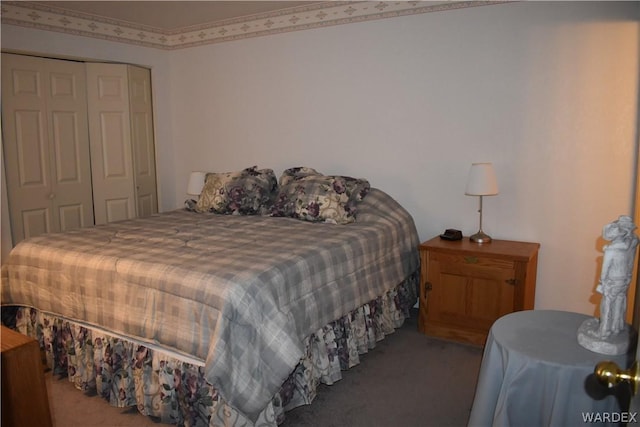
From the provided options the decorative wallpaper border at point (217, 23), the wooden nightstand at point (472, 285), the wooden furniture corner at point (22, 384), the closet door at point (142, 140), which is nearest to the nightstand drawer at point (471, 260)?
the wooden nightstand at point (472, 285)

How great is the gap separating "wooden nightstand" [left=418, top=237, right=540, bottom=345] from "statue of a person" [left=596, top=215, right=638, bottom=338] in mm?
1388

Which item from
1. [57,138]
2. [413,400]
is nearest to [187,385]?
[413,400]

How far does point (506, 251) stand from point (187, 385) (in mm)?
1972

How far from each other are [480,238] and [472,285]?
36cm

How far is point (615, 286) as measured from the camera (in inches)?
57.2

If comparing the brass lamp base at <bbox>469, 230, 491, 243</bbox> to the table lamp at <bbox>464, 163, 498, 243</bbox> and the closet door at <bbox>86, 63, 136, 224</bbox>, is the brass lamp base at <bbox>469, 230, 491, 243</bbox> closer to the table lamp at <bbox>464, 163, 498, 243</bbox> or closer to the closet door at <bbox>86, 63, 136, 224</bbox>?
the table lamp at <bbox>464, 163, 498, 243</bbox>

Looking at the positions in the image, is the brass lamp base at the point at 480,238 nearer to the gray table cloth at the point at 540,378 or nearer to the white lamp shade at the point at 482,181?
the white lamp shade at the point at 482,181

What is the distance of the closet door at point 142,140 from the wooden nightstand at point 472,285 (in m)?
2.82

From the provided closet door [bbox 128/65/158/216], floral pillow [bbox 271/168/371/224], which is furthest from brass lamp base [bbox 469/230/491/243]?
closet door [bbox 128/65/158/216]

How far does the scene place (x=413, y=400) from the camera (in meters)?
2.46

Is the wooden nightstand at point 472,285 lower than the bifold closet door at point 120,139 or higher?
lower

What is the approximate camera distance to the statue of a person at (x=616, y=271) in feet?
4.77

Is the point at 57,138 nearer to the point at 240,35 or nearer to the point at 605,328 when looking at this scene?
the point at 240,35

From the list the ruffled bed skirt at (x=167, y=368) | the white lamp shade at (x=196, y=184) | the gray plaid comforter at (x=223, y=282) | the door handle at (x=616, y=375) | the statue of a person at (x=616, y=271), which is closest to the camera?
the door handle at (x=616, y=375)
